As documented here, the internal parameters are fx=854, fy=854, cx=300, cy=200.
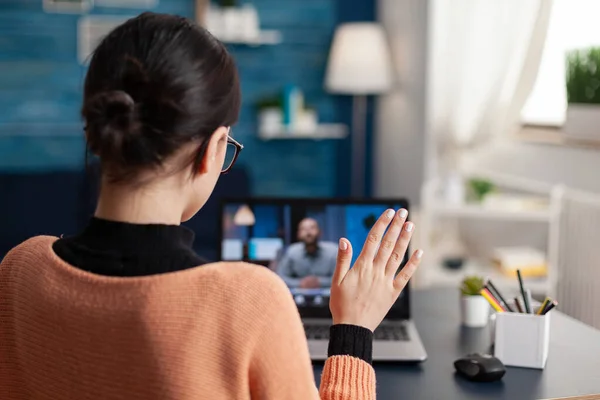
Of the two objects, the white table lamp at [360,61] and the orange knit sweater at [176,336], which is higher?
the white table lamp at [360,61]

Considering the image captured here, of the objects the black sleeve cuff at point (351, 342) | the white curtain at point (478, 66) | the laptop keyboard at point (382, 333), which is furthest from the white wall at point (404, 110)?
the black sleeve cuff at point (351, 342)

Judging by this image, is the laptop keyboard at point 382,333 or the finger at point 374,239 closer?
the finger at point 374,239

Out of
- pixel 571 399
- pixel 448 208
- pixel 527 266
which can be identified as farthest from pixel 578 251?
pixel 571 399

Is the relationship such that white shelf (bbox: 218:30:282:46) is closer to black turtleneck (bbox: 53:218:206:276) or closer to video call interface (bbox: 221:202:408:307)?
video call interface (bbox: 221:202:408:307)

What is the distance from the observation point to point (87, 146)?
3.40 feet

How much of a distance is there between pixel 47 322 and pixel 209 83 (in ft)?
1.12

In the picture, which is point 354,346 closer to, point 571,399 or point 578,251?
point 571,399

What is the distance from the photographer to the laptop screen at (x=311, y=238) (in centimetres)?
194

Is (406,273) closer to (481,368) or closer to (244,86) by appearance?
(481,368)

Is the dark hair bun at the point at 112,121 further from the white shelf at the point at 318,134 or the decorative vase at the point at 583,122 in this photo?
the white shelf at the point at 318,134

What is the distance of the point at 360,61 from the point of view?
4.26 m

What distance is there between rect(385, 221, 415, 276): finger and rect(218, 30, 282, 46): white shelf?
3.24 metres

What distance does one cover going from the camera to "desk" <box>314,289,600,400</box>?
1.51 metres

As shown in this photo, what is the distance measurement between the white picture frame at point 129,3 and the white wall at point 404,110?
1244 millimetres
